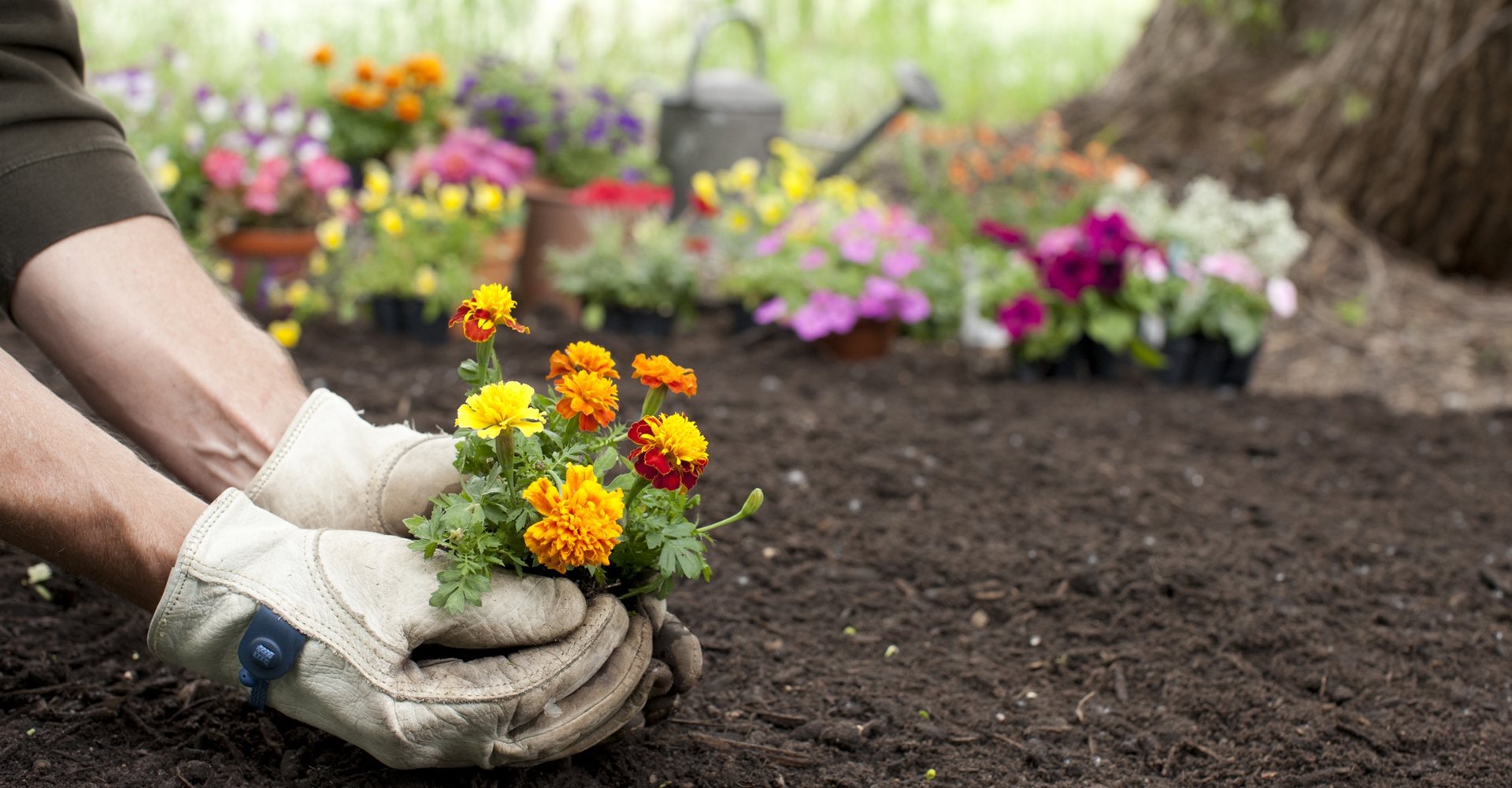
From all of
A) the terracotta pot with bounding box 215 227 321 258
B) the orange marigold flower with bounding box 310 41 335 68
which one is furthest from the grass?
the terracotta pot with bounding box 215 227 321 258

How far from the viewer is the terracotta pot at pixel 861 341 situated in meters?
3.25

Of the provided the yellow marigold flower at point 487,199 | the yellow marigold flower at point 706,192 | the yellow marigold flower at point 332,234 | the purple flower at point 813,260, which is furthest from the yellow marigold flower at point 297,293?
the purple flower at point 813,260

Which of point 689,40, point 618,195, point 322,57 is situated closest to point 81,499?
point 618,195

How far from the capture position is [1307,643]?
5.41 ft

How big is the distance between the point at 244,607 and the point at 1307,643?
4.78 feet

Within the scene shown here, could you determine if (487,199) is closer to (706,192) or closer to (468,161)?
(468,161)

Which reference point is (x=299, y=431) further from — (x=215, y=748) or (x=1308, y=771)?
(x=1308, y=771)

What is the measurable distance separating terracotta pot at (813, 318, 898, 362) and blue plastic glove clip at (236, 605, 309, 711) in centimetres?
230

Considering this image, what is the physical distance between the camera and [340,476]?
1365 mm

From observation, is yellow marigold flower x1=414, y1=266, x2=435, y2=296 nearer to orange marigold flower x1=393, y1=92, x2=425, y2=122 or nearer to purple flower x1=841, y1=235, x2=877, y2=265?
orange marigold flower x1=393, y1=92, x2=425, y2=122

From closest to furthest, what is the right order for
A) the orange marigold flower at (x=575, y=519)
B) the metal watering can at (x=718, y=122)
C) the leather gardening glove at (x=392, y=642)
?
the orange marigold flower at (x=575, y=519) < the leather gardening glove at (x=392, y=642) < the metal watering can at (x=718, y=122)

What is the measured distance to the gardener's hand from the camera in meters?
1.34

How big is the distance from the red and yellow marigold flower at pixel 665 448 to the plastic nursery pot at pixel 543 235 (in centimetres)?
267

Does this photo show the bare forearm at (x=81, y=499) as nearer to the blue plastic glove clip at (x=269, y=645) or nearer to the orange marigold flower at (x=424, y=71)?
the blue plastic glove clip at (x=269, y=645)
